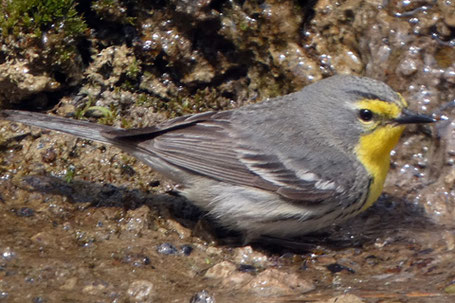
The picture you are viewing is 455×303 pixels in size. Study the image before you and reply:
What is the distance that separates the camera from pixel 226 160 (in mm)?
6828

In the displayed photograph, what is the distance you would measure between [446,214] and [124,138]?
3.18 meters

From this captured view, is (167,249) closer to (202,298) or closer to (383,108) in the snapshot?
(202,298)

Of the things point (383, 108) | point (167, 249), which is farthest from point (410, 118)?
point (167, 249)

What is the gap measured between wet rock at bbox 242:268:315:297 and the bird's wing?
1049mm

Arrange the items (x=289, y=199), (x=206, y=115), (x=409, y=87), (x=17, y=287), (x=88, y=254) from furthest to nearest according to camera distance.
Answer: (x=409, y=87) < (x=206, y=115) < (x=289, y=199) < (x=88, y=254) < (x=17, y=287)

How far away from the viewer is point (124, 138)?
6738 millimetres

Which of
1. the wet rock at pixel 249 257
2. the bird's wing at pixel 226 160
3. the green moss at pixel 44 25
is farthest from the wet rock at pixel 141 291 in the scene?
the green moss at pixel 44 25

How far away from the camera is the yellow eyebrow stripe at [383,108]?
6543mm

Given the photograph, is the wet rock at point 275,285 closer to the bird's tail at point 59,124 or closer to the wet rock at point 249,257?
the wet rock at point 249,257

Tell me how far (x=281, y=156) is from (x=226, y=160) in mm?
504

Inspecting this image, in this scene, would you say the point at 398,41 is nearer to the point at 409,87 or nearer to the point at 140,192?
the point at 409,87

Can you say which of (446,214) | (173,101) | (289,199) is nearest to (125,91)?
(173,101)

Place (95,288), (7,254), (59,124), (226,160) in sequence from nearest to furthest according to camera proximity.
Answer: (95,288), (7,254), (59,124), (226,160)

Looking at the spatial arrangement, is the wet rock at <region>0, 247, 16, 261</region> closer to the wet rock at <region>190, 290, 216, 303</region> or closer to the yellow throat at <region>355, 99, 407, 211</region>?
the wet rock at <region>190, 290, 216, 303</region>
